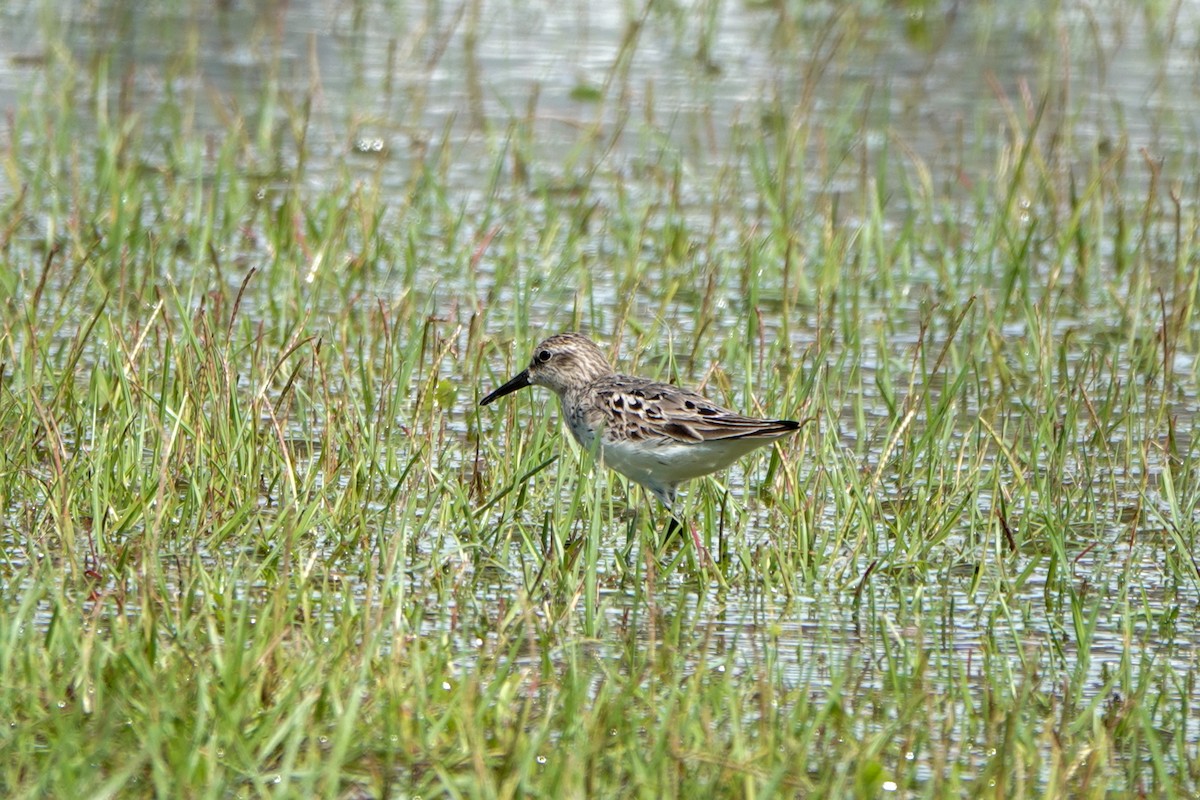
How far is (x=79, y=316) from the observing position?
330 inches

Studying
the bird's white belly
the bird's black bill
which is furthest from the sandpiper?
the bird's black bill

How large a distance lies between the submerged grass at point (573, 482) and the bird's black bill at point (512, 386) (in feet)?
0.61

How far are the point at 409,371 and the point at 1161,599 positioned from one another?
2.58 metres

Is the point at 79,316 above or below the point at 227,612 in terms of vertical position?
above

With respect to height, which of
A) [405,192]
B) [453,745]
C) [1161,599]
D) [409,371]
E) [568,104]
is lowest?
[453,745]

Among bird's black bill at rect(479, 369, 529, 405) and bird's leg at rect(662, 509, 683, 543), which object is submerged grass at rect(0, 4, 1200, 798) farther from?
bird's black bill at rect(479, 369, 529, 405)

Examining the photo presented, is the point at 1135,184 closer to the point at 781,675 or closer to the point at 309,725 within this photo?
the point at 781,675

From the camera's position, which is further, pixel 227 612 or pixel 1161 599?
pixel 1161 599

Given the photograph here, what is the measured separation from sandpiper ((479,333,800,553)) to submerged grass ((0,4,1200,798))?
0.17 m

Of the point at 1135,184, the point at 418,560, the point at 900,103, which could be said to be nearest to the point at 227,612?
the point at 418,560

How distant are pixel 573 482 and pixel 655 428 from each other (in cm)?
49

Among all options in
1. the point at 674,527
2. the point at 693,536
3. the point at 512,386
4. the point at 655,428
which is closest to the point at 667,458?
the point at 655,428

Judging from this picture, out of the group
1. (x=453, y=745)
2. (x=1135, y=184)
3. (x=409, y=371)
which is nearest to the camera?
(x=453, y=745)

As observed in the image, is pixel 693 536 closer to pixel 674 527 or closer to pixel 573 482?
pixel 674 527
